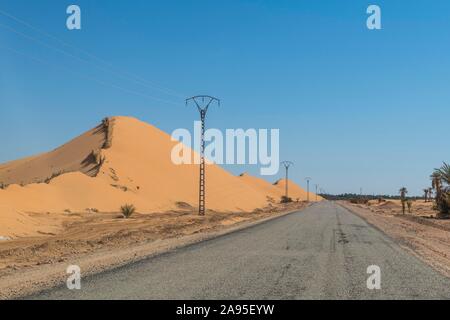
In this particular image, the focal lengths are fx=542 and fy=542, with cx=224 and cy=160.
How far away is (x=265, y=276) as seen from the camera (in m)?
12.3

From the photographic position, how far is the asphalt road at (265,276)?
33.1ft

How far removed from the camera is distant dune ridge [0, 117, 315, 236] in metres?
51.0

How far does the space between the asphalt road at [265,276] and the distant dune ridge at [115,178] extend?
69.2 ft

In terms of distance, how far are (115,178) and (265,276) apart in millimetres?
58456

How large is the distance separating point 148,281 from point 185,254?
542cm

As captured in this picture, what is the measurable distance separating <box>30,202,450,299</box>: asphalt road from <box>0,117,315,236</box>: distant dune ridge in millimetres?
21090

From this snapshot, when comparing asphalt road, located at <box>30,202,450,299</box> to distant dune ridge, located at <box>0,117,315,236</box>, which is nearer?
asphalt road, located at <box>30,202,450,299</box>
